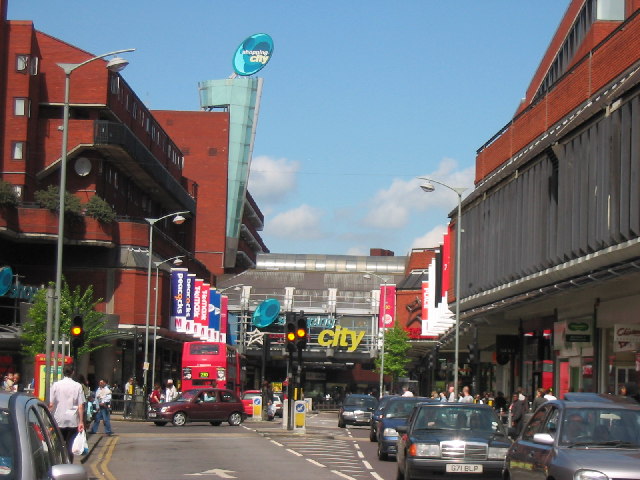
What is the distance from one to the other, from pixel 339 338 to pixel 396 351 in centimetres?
1408

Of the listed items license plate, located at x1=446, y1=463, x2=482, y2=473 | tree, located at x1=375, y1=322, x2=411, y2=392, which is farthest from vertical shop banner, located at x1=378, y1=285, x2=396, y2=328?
license plate, located at x1=446, y1=463, x2=482, y2=473

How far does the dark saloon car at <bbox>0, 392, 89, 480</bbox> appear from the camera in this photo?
7.48m

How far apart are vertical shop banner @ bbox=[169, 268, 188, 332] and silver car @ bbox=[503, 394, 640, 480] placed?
69204mm

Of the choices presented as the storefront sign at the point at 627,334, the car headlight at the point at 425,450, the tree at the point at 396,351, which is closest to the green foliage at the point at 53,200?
the tree at the point at 396,351

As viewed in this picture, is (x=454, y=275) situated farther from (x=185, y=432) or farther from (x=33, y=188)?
(x=33, y=188)

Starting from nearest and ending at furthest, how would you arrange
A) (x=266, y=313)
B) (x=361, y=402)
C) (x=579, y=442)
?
(x=579, y=442) → (x=361, y=402) → (x=266, y=313)

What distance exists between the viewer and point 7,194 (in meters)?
65.6

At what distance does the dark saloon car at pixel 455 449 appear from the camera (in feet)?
60.2

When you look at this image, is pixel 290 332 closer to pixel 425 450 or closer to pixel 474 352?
pixel 474 352

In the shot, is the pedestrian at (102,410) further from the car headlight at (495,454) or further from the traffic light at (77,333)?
the car headlight at (495,454)

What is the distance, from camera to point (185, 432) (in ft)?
131

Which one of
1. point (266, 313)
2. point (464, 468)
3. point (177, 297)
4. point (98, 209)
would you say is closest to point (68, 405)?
point (464, 468)

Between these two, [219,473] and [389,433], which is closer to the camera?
[219,473]

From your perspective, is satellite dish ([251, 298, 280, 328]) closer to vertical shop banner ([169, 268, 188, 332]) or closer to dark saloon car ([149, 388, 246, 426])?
vertical shop banner ([169, 268, 188, 332])
